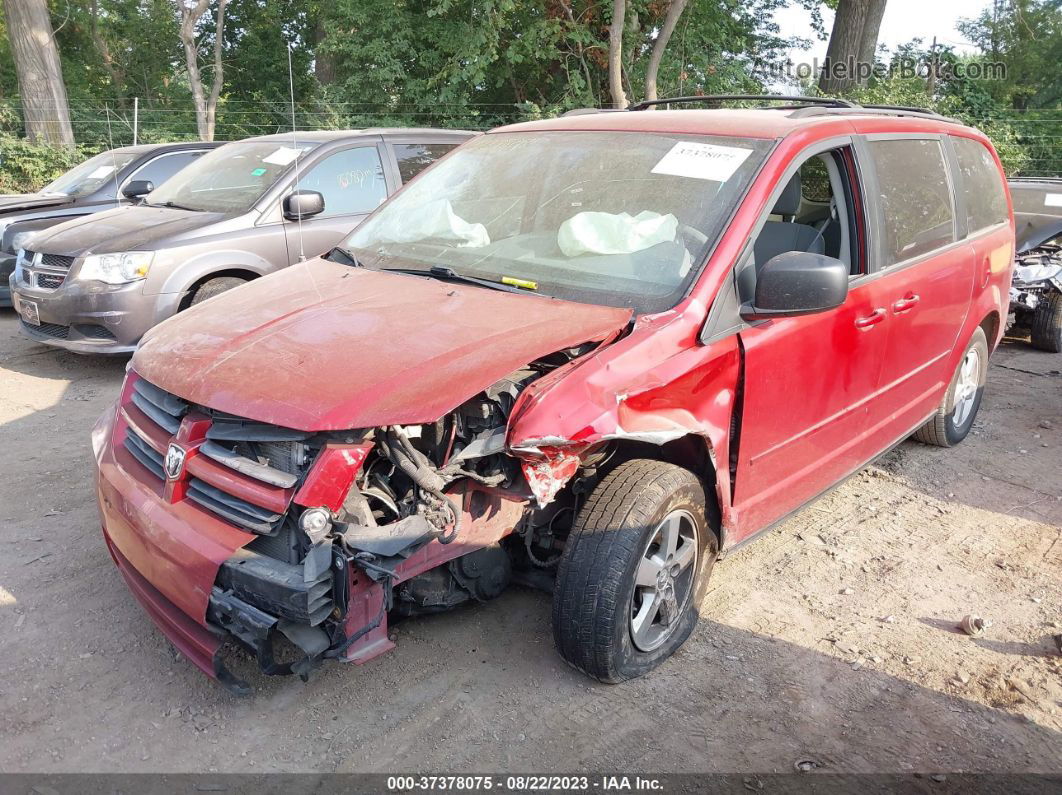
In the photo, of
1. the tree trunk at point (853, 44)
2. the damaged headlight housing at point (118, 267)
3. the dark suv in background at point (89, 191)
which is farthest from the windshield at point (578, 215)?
the tree trunk at point (853, 44)

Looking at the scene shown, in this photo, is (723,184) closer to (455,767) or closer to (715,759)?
(715,759)

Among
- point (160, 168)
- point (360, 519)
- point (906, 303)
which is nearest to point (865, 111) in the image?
point (906, 303)

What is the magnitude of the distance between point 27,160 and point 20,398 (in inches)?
442

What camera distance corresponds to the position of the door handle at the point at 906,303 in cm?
402

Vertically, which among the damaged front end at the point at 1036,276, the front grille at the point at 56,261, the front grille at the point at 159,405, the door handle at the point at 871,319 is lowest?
the damaged front end at the point at 1036,276

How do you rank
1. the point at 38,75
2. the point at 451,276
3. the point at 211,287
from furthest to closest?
the point at 38,75 → the point at 211,287 → the point at 451,276

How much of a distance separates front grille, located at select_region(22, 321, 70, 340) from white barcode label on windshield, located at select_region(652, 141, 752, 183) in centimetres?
500

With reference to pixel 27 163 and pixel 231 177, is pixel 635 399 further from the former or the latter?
pixel 27 163

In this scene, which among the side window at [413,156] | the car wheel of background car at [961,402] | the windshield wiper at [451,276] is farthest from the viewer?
the side window at [413,156]

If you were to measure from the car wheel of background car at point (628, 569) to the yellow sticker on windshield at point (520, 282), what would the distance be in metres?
0.78

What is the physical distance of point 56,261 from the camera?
6.68 metres

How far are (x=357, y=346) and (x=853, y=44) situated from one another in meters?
14.9

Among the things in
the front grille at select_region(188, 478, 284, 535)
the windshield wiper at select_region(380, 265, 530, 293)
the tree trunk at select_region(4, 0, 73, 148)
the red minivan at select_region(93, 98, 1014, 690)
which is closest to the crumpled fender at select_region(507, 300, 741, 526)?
the red minivan at select_region(93, 98, 1014, 690)

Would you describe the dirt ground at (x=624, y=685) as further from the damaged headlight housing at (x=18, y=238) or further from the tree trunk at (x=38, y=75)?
the tree trunk at (x=38, y=75)
